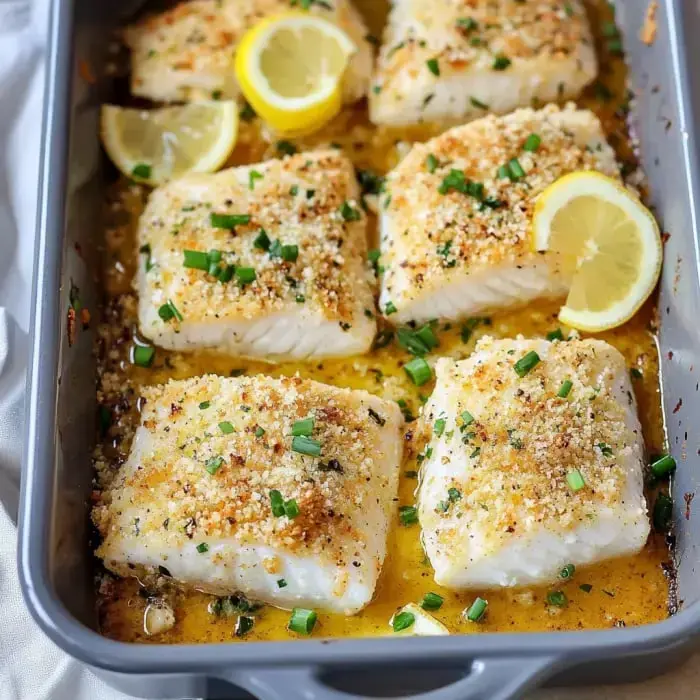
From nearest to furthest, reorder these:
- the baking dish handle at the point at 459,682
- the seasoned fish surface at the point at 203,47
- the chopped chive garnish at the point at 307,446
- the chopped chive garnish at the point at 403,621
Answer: the baking dish handle at the point at 459,682 → the chopped chive garnish at the point at 403,621 → the chopped chive garnish at the point at 307,446 → the seasoned fish surface at the point at 203,47

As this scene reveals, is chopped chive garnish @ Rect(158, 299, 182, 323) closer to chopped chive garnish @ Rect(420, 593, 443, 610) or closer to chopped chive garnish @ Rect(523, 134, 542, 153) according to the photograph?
chopped chive garnish @ Rect(420, 593, 443, 610)

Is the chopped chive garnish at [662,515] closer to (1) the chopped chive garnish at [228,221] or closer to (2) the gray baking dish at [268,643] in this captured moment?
(2) the gray baking dish at [268,643]

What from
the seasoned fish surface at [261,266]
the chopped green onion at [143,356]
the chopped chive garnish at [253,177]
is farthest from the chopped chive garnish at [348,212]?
the chopped green onion at [143,356]

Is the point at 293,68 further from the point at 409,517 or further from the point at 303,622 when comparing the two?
the point at 303,622

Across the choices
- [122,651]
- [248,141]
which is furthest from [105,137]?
[122,651]

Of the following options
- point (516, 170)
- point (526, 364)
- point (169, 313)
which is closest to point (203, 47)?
point (169, 313)

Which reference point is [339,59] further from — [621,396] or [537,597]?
[537,597]
